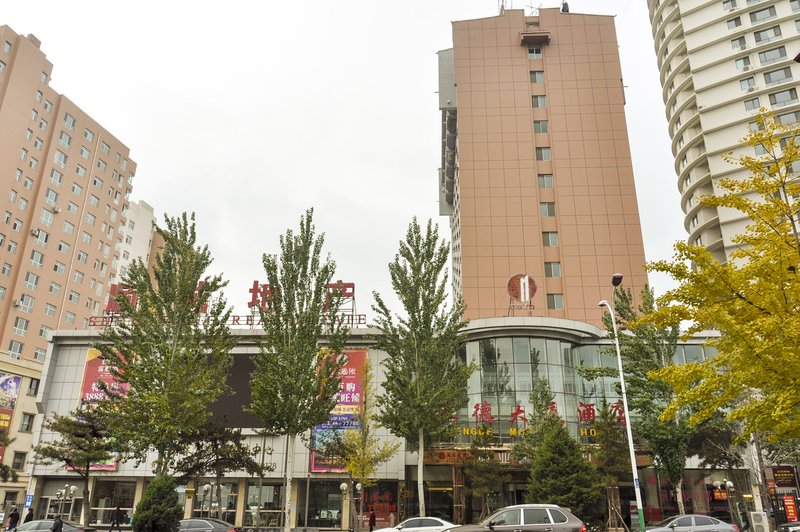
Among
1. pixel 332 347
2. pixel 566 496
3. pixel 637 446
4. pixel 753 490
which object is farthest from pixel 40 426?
pixel 753 490

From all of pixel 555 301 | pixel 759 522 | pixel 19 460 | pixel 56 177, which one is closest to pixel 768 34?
pixel 555 301

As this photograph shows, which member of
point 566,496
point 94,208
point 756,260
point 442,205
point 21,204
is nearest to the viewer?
point 756,260

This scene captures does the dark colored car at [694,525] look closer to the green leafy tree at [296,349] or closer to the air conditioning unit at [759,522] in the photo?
the air conditioning unit at [759,522]

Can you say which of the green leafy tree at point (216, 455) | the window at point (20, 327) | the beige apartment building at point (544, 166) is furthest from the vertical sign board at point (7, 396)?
the beige apartment building at point (544, 166)

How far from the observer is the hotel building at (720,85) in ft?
194

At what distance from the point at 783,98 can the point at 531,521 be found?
62.7 metres

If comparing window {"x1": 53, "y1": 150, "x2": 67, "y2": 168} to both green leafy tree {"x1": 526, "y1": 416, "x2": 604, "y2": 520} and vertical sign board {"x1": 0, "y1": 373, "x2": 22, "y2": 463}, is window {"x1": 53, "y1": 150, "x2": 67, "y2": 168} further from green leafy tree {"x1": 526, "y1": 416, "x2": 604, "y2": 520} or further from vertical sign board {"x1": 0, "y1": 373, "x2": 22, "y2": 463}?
green leafy tree {"x1": 526, "y1": 416, "x2": 604, "y2": 520}

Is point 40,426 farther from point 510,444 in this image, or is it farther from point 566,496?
point 566,496

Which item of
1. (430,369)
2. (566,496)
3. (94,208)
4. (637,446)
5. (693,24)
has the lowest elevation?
(566,496)

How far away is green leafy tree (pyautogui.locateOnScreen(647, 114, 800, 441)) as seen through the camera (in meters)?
12.6

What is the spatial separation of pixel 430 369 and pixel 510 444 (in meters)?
9.23

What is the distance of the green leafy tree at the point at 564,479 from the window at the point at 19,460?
148ft

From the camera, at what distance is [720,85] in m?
63.3

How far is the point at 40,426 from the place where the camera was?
36750 millimetres
